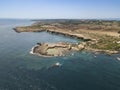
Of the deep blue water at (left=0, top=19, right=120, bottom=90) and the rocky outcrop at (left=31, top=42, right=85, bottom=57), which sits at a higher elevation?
the deep blue water at (left=0, top=19, right=120, bottom=90)

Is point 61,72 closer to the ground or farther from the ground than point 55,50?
farther from the ground

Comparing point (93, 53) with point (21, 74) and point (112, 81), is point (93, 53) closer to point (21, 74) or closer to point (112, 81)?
point (112, 81)

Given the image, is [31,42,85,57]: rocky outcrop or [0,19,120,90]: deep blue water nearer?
[0,19,120,90]: deep blue water

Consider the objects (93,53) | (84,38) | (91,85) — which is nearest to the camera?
(91,85)

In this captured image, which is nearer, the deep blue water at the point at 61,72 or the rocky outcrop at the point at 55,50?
the deep blue water at the point at 61,72

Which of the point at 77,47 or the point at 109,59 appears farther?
the point at 77,47

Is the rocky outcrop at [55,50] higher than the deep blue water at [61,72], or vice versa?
the deep blue water at [61,72]

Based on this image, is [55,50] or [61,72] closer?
[61,72]

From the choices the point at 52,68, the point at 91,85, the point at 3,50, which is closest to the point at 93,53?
the point at 52,68
